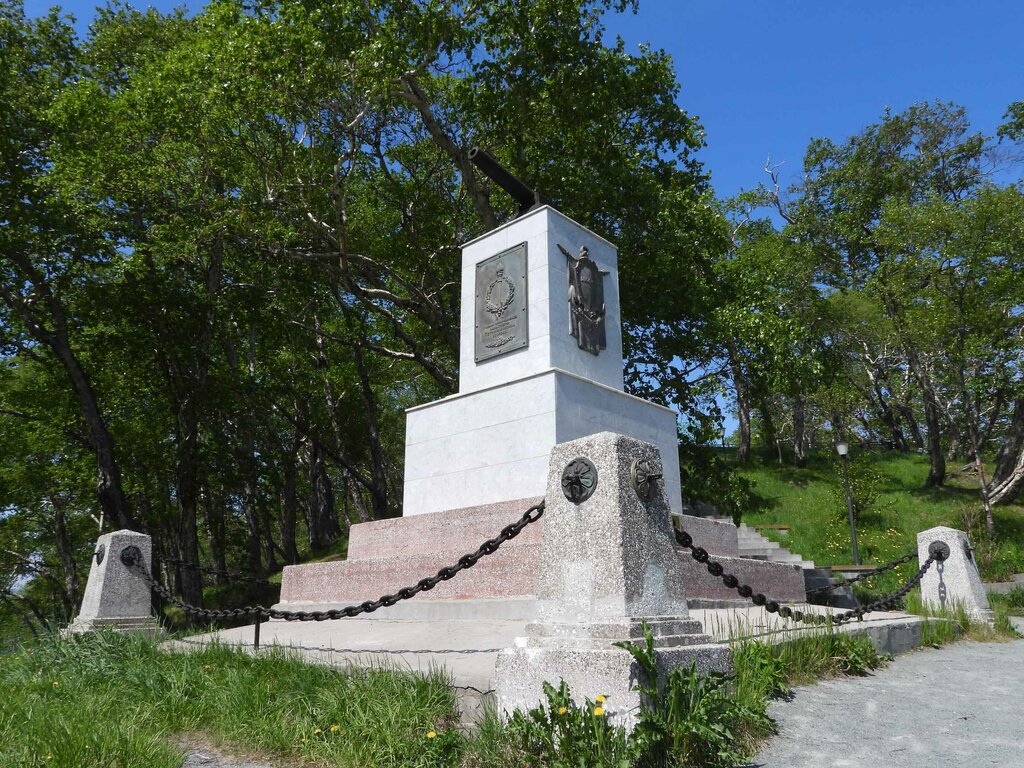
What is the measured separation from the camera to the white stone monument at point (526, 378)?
929cm

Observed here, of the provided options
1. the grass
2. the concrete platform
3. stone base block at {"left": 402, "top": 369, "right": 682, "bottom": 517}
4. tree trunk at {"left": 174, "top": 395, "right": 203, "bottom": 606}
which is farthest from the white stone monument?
tree trunk at {"left": 174, "top": 395, "right": 203, "bottom": 606}

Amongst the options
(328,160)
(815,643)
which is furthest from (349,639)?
(328,160)

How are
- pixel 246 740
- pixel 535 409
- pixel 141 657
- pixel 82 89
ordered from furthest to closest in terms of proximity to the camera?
1. pixel 82 89
2. pixel 535 409
3. pixel 141 657
4. pixel 246 740

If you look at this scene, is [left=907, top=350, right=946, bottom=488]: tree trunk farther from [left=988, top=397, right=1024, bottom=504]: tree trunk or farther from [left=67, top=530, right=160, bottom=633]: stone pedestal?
[left=67, top=530, right=160, bottom=633]: stone pedestal

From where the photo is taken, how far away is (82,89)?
16109 millimetres

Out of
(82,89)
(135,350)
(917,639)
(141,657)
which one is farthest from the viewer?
(135,350)

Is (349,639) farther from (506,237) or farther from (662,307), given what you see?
(662,307)

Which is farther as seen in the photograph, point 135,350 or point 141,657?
point 135,350

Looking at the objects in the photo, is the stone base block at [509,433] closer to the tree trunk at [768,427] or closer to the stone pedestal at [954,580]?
the stone pedestal at [954,580]

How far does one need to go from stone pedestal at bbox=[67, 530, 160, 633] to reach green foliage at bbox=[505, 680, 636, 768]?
712cm

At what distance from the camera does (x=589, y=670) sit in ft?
12.4

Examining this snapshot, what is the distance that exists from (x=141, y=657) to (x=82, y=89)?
49.0 ft

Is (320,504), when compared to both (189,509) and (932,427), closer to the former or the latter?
(189,509)

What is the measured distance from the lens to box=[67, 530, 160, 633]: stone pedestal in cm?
908
